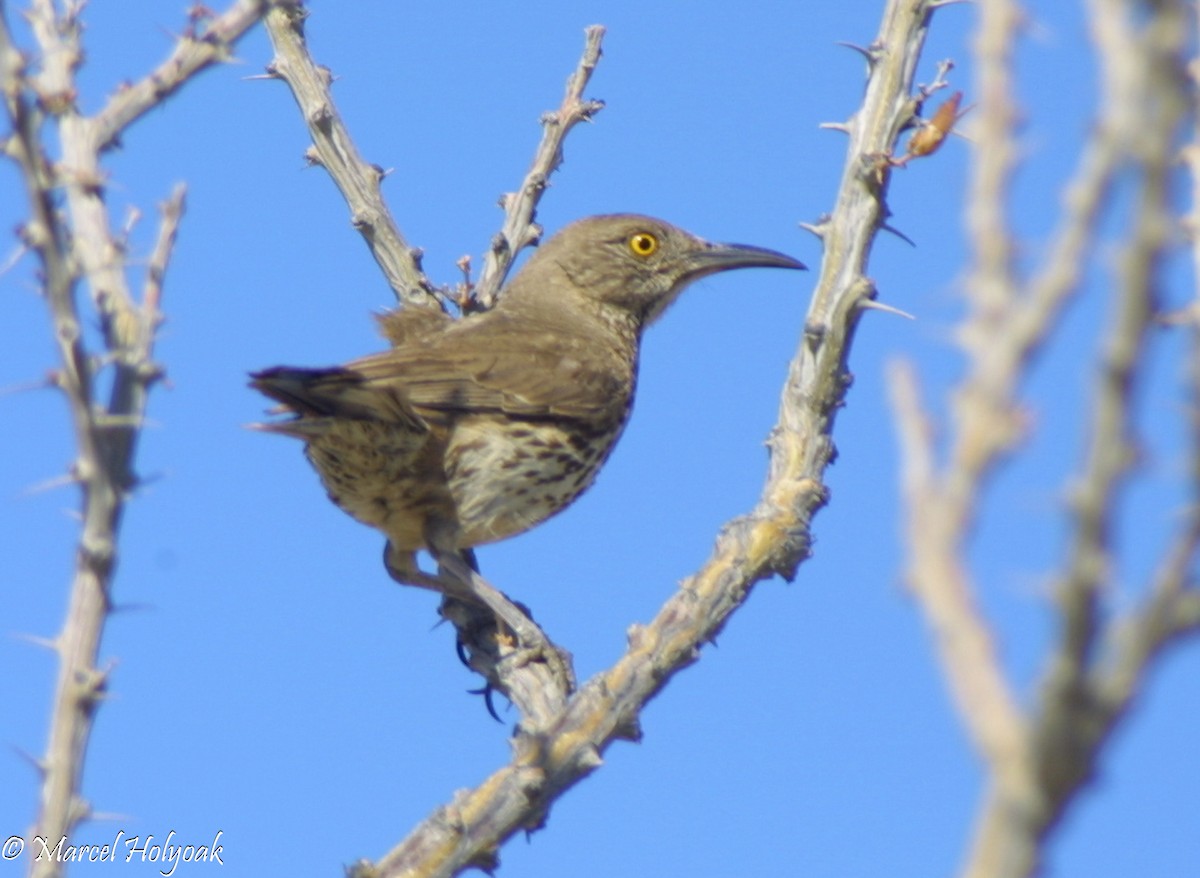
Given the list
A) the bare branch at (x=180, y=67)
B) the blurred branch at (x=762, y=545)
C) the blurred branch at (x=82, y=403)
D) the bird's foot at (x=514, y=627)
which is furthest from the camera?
the bird's foot at (x=514, y=627)

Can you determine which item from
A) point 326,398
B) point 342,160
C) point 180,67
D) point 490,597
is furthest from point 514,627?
point 180,67

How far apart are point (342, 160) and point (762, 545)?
2471mm

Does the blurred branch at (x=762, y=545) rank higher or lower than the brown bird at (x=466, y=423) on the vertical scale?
lower

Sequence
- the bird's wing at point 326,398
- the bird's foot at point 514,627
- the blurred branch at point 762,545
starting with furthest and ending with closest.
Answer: the bird's foot at point 514,627
the bird's wing at point 326,398
the blurred branch at point 762,545

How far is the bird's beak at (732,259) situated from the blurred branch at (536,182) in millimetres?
835

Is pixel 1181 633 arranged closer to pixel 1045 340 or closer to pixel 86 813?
pixel 1045 340

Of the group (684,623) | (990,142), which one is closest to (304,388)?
A: (684,623)

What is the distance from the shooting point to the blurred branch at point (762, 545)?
366cm

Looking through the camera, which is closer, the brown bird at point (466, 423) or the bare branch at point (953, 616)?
the bare branch at point (953, 616)

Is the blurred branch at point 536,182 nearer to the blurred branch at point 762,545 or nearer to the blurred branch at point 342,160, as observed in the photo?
the blurred branch at point 342,160

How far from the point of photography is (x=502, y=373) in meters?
5.41

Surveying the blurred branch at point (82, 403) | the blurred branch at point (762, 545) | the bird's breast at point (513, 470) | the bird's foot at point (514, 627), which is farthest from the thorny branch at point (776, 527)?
the blurred branch at point (82, 403)

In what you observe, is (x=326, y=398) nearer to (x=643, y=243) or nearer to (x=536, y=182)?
(x=536, y=182)

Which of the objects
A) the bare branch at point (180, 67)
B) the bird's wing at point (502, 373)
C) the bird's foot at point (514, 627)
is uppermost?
the bird's wing at point (502, 373)
